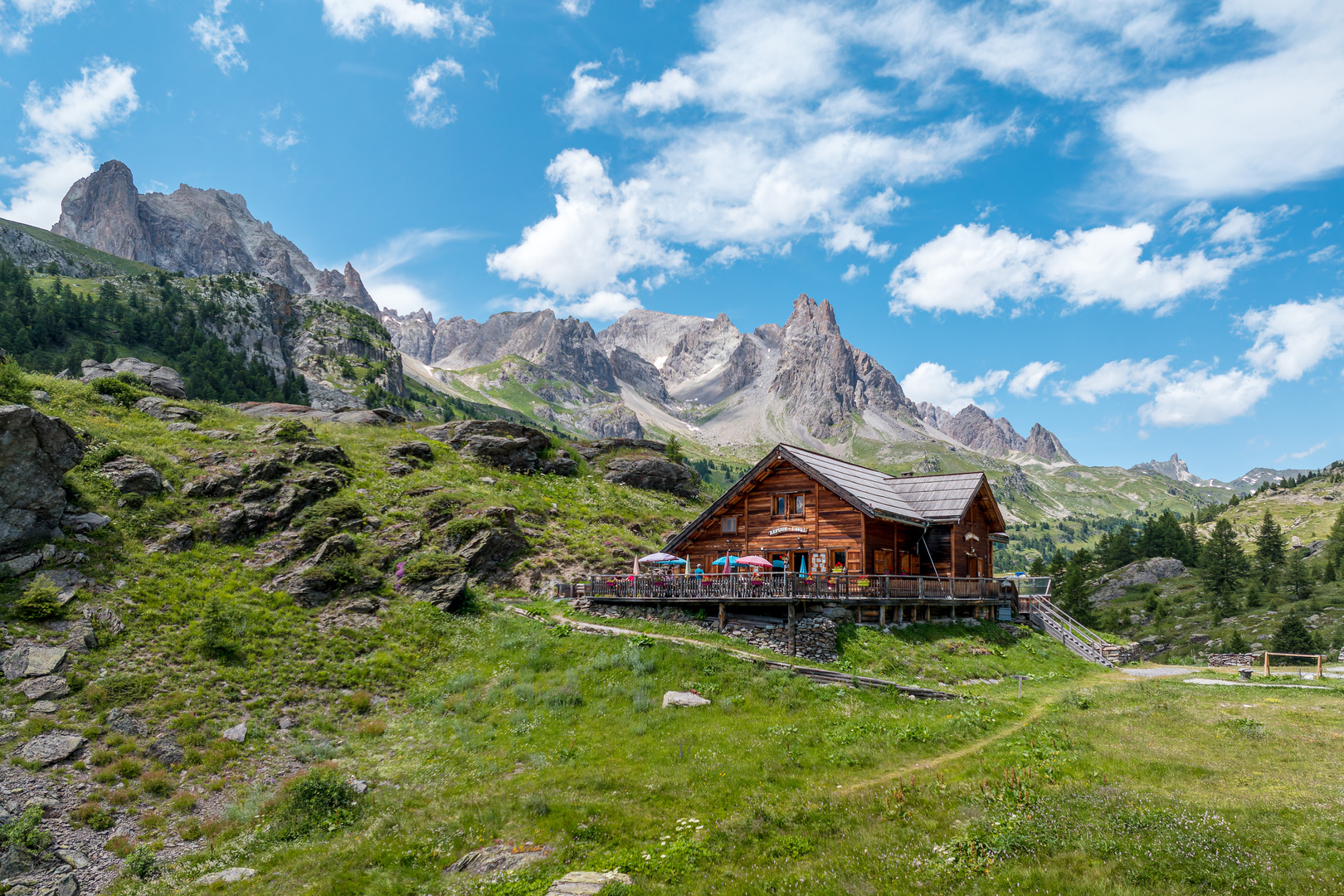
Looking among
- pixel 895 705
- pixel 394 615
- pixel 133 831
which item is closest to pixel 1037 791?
pixel 895 705

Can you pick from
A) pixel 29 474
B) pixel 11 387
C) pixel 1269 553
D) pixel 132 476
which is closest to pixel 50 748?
pixel 29 474

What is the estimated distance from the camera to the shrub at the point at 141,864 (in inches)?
572

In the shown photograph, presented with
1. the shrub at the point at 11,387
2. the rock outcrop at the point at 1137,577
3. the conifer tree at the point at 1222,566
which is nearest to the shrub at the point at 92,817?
the shrub at the point at 11,387

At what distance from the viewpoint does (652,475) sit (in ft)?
269

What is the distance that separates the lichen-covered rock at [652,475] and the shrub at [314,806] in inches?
2396

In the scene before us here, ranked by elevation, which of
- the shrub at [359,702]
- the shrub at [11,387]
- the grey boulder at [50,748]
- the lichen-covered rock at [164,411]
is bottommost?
the shrub at [359,702]

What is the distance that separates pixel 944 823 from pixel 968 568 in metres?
33.3

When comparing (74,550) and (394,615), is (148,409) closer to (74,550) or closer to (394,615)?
(74,550)

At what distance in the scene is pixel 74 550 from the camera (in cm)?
2653

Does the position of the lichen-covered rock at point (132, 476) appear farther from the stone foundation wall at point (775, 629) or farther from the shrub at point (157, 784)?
the stone foundation wall at point (775, 629)

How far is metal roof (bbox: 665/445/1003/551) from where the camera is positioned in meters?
37.4

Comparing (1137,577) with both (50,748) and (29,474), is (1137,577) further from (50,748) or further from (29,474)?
(29,474)

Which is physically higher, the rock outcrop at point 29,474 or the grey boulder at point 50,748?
the rock outcrop at point 29,474

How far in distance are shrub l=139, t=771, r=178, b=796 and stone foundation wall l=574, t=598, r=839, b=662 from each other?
21.3 meters
